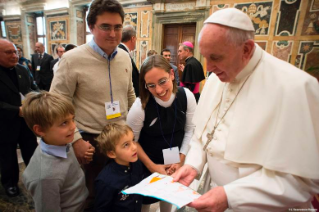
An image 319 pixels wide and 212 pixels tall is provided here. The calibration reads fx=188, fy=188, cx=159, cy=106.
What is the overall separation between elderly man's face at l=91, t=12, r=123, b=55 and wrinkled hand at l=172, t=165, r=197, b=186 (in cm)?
121

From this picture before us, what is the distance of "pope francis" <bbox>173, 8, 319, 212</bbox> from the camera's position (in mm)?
942

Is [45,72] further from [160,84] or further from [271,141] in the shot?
[271,141]

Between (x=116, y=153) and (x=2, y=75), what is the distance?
6.77 ft

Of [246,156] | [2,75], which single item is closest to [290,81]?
[246,156]

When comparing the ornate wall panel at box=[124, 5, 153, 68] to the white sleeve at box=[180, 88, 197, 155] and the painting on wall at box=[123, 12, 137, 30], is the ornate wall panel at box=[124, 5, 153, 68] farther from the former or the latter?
the white sleeve at box=[180, 88, 197, 155]

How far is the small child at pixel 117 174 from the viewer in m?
1.41

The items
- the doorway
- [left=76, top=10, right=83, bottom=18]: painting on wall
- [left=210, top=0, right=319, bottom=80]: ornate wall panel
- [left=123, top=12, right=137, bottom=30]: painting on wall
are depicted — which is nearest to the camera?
[left=210, top=0, right=319, bottom=80]: ornate wall panel

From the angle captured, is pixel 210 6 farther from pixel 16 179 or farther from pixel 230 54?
pixel 16 179

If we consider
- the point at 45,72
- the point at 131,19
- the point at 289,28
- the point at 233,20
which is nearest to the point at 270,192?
the point at 233,20

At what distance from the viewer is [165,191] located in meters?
1.08

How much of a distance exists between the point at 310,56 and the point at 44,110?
24.0ft

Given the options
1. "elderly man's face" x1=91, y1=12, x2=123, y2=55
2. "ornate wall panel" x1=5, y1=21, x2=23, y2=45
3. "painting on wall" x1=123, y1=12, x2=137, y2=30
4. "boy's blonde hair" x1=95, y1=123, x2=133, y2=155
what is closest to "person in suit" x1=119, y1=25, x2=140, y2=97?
"elderly man's face" x1=91, y1=12, x2=123, y2=55

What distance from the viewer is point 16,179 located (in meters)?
2.63

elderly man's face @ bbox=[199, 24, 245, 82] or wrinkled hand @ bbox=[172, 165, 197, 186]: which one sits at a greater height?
elderly man's face @ bbox=[199, 24, 245, 82]
